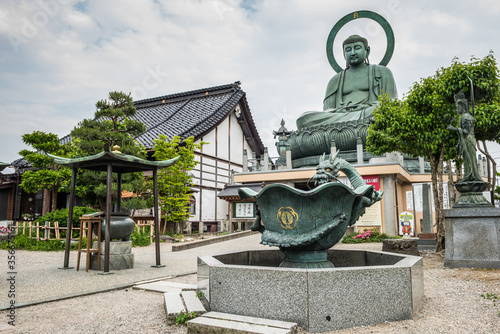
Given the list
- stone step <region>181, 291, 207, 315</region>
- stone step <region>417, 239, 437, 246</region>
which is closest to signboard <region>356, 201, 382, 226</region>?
stone step <region>417, 239, 437, 246</region>

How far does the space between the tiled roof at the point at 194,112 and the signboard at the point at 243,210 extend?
4.52 meters

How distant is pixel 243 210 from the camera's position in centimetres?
1761

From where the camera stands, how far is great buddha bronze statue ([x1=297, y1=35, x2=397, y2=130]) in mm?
18578

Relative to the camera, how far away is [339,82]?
19969 mm

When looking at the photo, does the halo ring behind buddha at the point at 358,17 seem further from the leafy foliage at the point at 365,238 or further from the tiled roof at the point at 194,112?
the leafy foliage at the point at 365,238

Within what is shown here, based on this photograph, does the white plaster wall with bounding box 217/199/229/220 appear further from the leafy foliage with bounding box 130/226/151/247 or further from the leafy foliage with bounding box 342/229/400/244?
the leafy foliage with bounding box 342/229/400/244

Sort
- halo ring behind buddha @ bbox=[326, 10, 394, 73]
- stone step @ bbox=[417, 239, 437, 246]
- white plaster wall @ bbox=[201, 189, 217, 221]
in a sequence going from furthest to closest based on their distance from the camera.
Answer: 1. white plaster wall @ bbox=[201, 189, 217, 221]
2. halo ring behind buddha @ bbox=[326, 10, 394, 73]
3. stone step @ bbox=[417, 239, 437, 246]

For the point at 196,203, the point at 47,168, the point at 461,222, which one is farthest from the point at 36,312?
the point at 196,203

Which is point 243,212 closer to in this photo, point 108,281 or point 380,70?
point 380,70

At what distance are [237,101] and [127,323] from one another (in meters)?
20.4

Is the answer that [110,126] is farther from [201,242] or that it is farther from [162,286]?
[162,286]

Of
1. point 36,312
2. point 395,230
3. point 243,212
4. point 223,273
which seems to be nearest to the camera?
point 223,273

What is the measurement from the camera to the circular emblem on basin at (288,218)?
3.99 meters

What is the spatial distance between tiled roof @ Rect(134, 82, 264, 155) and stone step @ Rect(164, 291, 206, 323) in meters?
15.3
